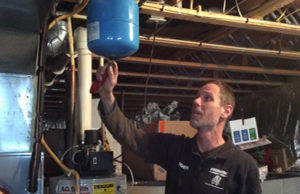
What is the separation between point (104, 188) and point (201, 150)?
54 centimetres

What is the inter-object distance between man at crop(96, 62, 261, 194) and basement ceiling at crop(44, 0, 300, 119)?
1.80 feet

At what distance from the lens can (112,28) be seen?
123 centimetres

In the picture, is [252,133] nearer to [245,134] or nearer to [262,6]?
[245,134]

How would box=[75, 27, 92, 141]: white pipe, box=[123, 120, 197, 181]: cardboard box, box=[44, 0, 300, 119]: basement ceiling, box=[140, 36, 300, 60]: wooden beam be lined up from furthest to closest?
box=[123, 120, 197, 181]: cardboard box → box=[140, 36, 300, 60]: wooden beam → box=[44, 0, 300, 119]: basement ceiling → box=[75, 27, 92, 141]: white pipe

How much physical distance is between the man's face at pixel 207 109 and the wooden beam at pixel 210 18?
0.46 meters

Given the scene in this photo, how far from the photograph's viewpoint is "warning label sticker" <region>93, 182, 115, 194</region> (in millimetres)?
1631

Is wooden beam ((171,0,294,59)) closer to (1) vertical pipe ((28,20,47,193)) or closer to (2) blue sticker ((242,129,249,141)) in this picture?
(2) blue sticker ((242,129,249,141))

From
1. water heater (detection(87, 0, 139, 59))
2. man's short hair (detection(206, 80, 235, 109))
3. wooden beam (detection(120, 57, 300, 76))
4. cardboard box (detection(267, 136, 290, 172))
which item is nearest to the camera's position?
water heater (detection(87, 0, 139, 59))

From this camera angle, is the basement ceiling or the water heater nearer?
the water heater

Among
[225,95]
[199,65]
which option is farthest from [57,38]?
[199,65]

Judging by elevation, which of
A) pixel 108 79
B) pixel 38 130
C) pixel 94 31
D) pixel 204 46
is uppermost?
pixel 204 46

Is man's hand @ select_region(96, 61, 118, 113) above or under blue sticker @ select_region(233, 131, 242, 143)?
above

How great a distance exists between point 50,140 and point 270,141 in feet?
7.11

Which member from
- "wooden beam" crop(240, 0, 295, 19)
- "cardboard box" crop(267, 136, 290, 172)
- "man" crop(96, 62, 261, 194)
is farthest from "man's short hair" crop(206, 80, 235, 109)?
"cardboard box" crop(267, 136, 290, 172)
